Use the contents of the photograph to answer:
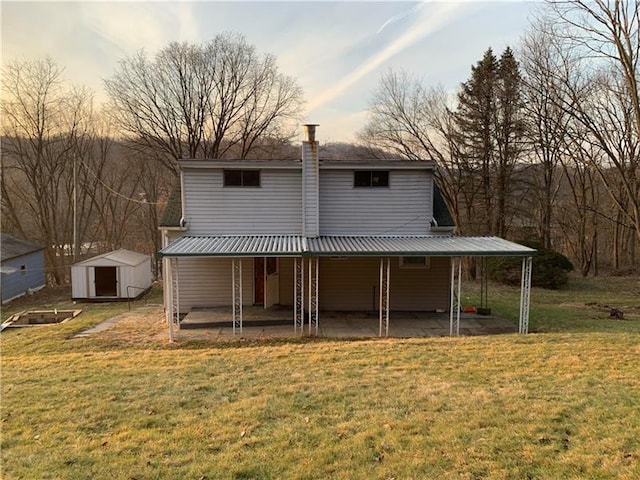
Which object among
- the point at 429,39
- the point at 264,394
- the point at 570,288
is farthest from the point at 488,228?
the point at 264,394

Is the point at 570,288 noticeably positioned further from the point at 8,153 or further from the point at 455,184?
the point at 8,153

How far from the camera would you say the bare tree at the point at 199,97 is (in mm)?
26156

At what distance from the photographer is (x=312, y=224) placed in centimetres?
1199

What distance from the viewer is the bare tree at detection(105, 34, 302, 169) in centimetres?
2616

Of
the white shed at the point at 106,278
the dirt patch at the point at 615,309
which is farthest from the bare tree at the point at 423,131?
the white shed at the point at 106,278

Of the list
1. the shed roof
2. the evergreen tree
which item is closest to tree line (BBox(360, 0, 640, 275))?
the evergreen tree

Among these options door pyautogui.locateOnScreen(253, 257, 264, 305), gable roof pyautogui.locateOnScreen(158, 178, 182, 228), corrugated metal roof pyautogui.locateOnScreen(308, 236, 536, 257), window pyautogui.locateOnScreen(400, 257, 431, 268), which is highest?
gable roof pyautogui.locateOnScreen(158, 178, 182, 228)

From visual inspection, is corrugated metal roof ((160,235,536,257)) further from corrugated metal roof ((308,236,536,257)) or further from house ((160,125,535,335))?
house ((160,125,535,335))

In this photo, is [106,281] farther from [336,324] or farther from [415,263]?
[415,263]

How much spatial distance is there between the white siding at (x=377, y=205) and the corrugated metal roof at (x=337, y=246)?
55 cm

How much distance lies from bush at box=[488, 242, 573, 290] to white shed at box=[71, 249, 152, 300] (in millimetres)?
18648

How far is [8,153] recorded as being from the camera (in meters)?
25.5

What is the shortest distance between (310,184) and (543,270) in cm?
1386

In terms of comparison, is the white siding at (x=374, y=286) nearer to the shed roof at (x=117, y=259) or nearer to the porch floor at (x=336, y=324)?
the porch floor at (x=336, y=324)
